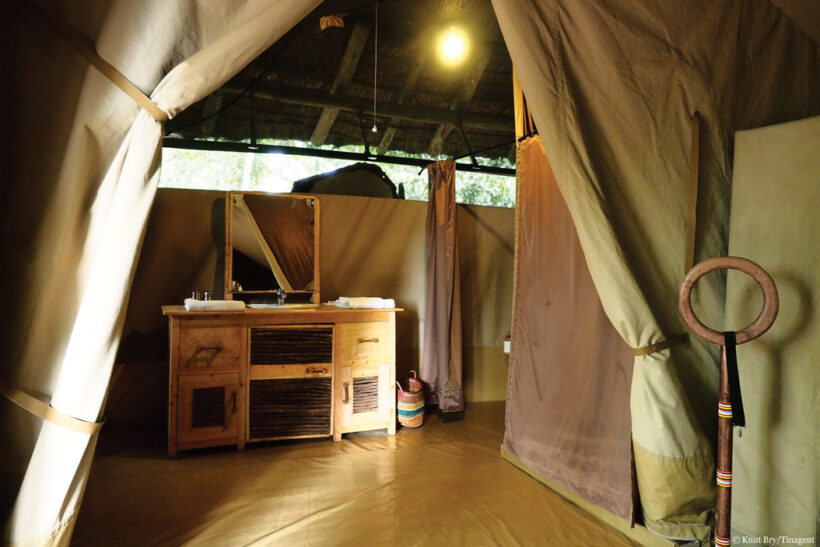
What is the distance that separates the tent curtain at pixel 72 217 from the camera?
3.93 ft

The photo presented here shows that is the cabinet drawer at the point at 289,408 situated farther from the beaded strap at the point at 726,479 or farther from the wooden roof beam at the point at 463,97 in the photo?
the wooden roof beam at the point at 463,97

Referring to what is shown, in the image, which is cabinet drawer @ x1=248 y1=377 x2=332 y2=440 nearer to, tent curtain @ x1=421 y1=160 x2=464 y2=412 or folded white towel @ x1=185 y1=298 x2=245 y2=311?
folded white towel @ x1=185 y1=298 x2=245 y2=311

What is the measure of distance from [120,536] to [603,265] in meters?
2.15

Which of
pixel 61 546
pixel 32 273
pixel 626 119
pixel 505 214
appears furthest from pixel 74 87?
pixel 505 214

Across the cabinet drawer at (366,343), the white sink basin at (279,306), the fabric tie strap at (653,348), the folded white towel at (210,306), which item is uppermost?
the folded white towel at (210,306)

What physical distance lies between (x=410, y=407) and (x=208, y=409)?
1299 mm

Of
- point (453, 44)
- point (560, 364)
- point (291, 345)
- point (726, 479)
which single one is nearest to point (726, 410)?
point (726, 479)

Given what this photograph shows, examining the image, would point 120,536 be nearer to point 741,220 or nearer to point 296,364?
point 296,364

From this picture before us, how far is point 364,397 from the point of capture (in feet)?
9.61

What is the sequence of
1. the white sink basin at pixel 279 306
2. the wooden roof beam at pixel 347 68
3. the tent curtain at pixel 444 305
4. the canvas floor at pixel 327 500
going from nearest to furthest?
1. the canvas floor at pixel 327 500
2. the white sink basin at pixel 279 306
3. the tent curtain at pixel 444 305
4. the wooden roof beam at pixel 347 68

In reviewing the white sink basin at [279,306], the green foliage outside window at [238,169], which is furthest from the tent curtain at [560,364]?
the green foliage outside window at [238,169]

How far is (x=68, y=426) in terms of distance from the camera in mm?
1189

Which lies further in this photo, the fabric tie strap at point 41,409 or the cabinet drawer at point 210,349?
the cabinet drawer at point 210,349

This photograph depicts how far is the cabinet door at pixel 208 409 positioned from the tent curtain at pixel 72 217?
1.29 metres
